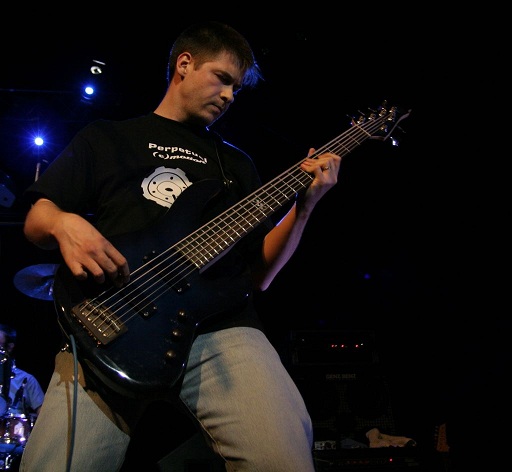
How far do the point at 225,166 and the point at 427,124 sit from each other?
11.5ft

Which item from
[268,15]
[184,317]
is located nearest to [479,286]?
[268,15]

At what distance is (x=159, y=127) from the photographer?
224 cm

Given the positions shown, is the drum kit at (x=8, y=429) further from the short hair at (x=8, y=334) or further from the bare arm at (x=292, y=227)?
the bare arm at (x=292, y=227)

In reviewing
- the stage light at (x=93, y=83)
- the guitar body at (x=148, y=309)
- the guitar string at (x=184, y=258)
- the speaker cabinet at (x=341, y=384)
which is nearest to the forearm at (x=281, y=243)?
the guitar string at (x=184, y=258)

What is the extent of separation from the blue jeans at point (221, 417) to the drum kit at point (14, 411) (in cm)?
429

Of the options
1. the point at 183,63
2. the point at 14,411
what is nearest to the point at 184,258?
the point at 183,63

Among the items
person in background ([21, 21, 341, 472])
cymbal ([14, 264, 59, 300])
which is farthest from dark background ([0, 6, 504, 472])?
person in background ([21, 21, 341, 472])

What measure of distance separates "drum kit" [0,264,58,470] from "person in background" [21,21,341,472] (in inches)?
154

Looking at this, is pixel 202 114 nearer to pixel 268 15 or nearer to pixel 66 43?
pixel 268 15

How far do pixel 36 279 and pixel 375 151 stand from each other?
4872 millimetres

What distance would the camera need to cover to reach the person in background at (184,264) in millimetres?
1363

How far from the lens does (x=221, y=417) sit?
1445 mm

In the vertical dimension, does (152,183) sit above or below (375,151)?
below

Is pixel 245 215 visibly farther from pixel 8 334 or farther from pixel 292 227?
pixel 8 334
